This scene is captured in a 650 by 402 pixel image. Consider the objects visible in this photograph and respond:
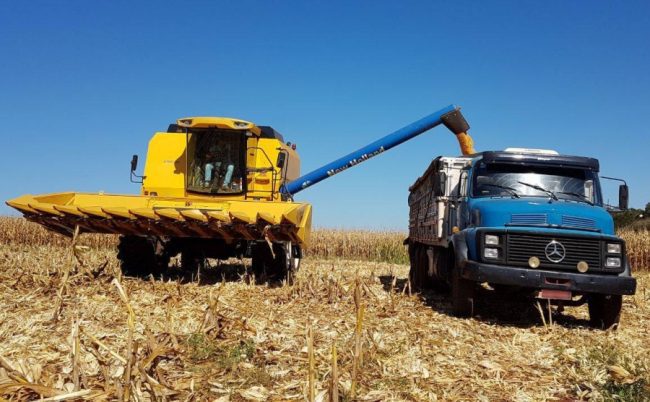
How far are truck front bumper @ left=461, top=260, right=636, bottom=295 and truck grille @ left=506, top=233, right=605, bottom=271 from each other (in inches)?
5.4

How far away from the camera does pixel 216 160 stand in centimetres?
1147

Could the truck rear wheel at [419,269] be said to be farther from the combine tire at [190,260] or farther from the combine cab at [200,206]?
the combine tire at [190,260]

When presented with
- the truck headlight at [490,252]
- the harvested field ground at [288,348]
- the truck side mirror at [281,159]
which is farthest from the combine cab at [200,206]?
the truck headlight at [490,252]

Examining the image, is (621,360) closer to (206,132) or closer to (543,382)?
(543,382)

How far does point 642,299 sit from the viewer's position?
Result: 1124cm

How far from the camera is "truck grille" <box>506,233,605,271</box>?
7.40 m

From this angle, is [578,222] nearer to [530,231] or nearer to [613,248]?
[613,248]

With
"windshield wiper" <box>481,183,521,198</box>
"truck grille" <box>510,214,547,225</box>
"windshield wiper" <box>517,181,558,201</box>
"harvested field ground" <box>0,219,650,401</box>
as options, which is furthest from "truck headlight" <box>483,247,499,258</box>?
"windshield wiper" <box>517,181,558,201</box>

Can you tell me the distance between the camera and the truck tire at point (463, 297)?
783cm

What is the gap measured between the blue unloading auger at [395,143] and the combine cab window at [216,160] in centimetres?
214

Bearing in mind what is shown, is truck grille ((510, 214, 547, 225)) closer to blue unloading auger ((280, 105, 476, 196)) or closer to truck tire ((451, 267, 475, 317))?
truck tire ((451, 267, 475, 317))

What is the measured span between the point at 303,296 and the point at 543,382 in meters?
4.23

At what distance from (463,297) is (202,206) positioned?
188 inches

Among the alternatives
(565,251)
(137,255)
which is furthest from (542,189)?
(137,255)
